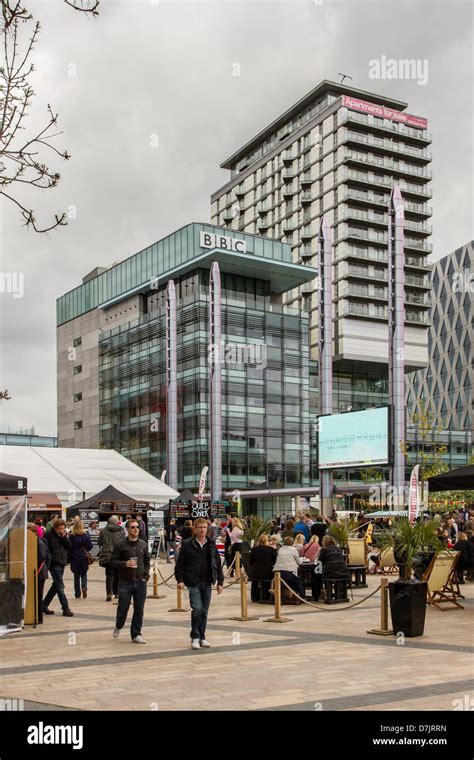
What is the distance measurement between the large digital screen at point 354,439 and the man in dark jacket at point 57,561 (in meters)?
32.3

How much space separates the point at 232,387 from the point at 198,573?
65912 millimetres

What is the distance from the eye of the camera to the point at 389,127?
353 feet

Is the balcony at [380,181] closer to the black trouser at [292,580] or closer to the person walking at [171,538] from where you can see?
the person walking at [171,538]

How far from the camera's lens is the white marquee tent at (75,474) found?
3073 cm

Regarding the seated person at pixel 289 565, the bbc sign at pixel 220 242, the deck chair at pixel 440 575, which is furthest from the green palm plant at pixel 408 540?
the bbc sign at pixel 220 242

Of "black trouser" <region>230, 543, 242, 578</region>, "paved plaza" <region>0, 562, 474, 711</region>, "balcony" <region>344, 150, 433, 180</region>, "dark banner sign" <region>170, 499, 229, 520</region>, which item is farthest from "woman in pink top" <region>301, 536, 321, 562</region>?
"balcony" <region>344, 150, 433, 180</region>

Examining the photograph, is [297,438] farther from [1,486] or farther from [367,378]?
[1,486]

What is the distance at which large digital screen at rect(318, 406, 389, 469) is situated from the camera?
4747cm

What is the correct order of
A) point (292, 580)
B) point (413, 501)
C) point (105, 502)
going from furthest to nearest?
point (105, 502) → point (413, 501) → point (292, 580)

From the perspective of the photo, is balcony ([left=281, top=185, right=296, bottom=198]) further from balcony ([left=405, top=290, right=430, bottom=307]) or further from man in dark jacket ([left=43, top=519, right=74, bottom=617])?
man in dark jacket ([left=43, top=519, right=74, bottom=617])

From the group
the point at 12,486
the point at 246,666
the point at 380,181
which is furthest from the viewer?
the point at 380,181

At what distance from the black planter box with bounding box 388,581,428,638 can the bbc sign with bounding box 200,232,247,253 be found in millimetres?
67891

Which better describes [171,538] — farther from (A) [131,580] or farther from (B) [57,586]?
(A) [131,580]

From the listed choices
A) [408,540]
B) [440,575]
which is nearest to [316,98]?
[440,575]
